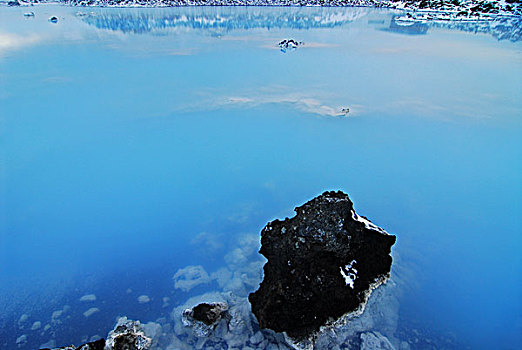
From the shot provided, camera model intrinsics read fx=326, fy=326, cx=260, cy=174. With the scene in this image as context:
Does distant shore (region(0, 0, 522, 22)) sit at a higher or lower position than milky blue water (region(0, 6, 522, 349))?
higher

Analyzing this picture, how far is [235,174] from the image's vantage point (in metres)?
4.84

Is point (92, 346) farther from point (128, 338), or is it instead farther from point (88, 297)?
point (88, 297)

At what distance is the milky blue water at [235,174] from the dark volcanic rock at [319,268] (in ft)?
2.09

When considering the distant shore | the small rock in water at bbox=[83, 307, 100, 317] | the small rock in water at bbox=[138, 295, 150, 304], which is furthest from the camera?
the distant shore

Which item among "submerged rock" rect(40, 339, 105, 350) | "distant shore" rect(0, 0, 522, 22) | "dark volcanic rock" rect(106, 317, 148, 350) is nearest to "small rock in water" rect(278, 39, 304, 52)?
"dark volcanic rock" rect(106, 317, 148, 350)

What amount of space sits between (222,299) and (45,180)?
3.31 m

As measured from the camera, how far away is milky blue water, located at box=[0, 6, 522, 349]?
3176 mm

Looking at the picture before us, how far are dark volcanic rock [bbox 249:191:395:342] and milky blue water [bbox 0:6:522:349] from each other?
64 centimetres

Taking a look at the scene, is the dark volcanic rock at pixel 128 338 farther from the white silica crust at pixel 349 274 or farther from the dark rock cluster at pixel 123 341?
the white silica crust at pixel 349 274

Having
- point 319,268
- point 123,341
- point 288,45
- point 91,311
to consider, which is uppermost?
point 319,268

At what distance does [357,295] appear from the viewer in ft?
8.99

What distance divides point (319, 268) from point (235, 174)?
2.45 m

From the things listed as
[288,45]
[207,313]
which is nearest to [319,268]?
[207,313]

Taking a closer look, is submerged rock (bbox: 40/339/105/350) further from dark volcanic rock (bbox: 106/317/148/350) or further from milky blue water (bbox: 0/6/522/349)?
milky blue water (bbox: 0/6/522/349)
